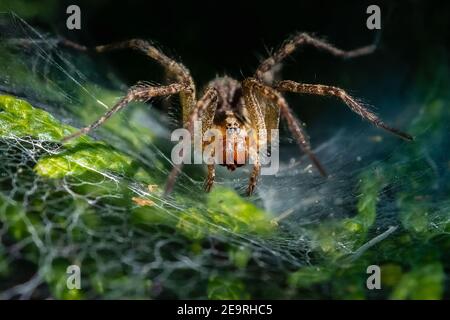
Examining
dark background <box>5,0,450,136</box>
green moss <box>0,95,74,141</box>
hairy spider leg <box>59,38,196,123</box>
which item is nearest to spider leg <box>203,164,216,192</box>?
hairy spider leg <box>59,38,196,123</box>

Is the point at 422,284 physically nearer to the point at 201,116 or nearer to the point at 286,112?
the point at 286,112

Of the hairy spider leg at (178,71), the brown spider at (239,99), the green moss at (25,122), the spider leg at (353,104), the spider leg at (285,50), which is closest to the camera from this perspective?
the green moss at (25,122)

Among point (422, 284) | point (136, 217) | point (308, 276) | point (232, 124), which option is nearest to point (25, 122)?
point (136, 217)

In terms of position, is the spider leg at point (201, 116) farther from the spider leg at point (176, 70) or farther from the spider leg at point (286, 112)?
the spider leg at point (286, 112)

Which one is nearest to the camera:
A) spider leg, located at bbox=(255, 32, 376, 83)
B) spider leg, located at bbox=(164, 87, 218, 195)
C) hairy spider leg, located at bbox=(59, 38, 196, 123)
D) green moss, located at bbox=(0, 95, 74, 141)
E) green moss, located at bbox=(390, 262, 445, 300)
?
green moss, located at bbox=(390, 262, 445, 300)

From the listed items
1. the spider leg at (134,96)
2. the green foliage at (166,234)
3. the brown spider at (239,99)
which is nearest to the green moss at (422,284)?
the green foliage at (166,234)

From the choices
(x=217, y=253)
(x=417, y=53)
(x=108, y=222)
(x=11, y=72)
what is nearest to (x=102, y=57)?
(x=11, y=72)

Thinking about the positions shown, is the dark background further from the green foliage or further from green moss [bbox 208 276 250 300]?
green moss [bbox 208 276 250 300]
